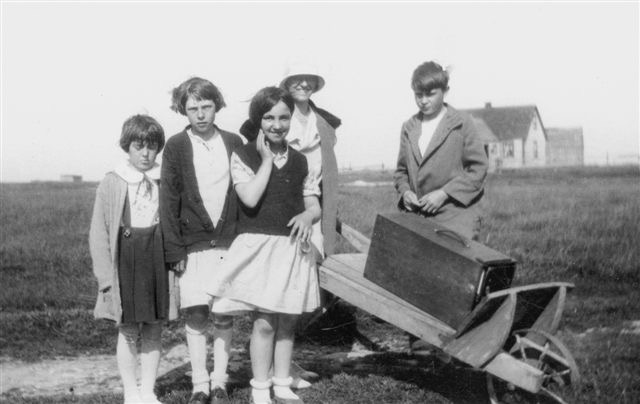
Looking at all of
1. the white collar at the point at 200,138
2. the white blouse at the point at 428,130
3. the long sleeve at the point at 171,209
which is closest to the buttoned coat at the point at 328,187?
the white blouse at the point at 428,130

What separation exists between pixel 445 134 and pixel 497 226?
24.3 ft

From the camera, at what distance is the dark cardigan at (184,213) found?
4348 mm

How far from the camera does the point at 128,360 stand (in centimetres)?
441

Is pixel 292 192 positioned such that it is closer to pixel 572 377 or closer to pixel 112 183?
pixel 112 183

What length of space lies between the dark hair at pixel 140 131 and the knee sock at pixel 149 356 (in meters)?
1.22

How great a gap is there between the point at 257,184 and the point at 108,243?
106 cm

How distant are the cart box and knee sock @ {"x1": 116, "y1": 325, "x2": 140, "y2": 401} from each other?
164 centimetres

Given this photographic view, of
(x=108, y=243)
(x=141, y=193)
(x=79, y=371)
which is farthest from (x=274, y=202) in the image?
(x=79, y=371)

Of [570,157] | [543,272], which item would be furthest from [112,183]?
[570,157]

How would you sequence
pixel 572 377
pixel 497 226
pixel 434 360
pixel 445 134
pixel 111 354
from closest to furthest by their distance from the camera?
pixel 572 377 → pixel 445 134 → pixel 434 360 → pixel 111 354 → pixel 497 226

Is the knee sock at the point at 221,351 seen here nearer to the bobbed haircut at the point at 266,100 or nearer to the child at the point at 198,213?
the child at the point at 198,213

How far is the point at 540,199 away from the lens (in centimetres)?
1612

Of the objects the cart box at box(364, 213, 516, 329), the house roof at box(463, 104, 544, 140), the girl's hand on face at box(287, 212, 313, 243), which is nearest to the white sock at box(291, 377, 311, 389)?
the cart box at box(364, 213, 516, 329)

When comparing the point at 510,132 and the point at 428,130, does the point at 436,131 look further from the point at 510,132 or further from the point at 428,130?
the point at 510,132
